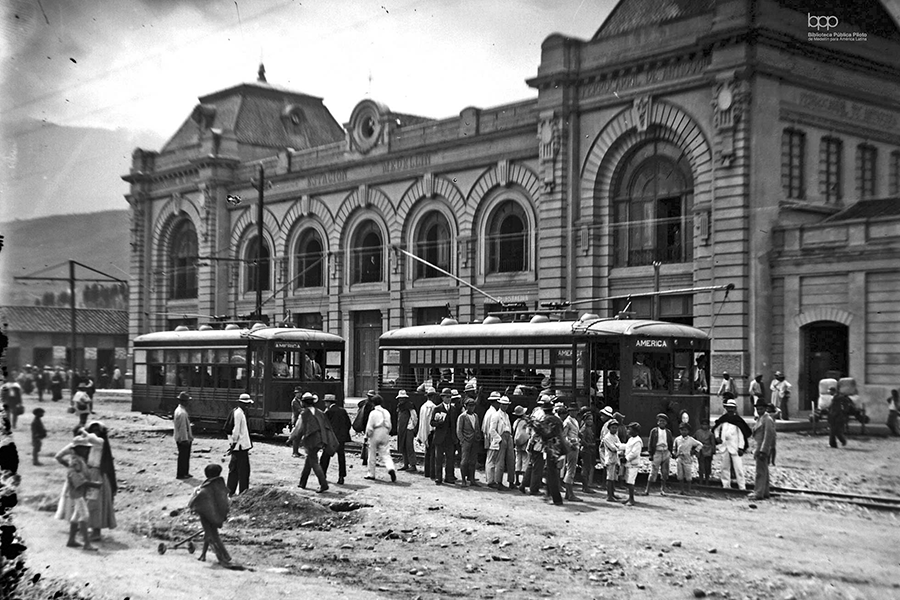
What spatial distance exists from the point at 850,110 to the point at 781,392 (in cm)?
408

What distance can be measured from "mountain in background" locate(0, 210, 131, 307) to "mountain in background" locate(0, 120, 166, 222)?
0.18 m

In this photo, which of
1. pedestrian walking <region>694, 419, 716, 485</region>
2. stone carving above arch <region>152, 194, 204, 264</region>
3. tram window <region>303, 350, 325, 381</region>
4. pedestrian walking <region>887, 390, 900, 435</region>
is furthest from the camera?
tram window <region>303, 350, 325, 381</region>

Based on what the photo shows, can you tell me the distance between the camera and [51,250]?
13.9 meters

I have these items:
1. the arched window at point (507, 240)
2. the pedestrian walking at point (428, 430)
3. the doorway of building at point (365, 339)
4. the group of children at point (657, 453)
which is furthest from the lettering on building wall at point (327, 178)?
the group of children at point (657, 453)

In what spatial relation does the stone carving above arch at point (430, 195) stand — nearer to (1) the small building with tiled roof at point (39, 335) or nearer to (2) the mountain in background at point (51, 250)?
(2) the mountain in background at point (51, 250)

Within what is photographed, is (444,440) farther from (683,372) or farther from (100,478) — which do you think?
(100,478)

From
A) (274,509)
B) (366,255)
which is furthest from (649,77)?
(366,255)

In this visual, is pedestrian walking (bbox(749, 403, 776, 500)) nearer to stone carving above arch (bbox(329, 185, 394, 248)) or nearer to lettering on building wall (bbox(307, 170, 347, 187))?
stone carving above arch (bbox(329, 185, 394, 248))

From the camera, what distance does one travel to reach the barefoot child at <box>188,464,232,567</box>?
11.4 meters

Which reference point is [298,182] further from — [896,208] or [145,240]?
[896,208]

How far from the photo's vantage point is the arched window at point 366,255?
3756 centimetres

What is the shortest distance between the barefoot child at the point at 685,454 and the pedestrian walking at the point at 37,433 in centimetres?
1042

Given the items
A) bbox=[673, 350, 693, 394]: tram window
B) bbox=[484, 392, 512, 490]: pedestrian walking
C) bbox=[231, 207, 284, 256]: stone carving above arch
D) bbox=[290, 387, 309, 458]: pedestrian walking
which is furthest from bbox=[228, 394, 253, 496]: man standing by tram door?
bbox=[231, 207, 284, 256]: stone carving above arch

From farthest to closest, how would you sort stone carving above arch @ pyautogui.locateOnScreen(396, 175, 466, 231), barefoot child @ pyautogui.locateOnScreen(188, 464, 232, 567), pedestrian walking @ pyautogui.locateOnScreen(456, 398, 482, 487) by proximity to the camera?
stone carving above arch @ pyautogui.locateOnScreen(396, 175, 466, 231), pedestrian walking @ pyautogui.locateOnScreen(456, 398, 482, 487), barefoot child @ pyautogui.locateOnScreen(188, 464, 232, 567)
